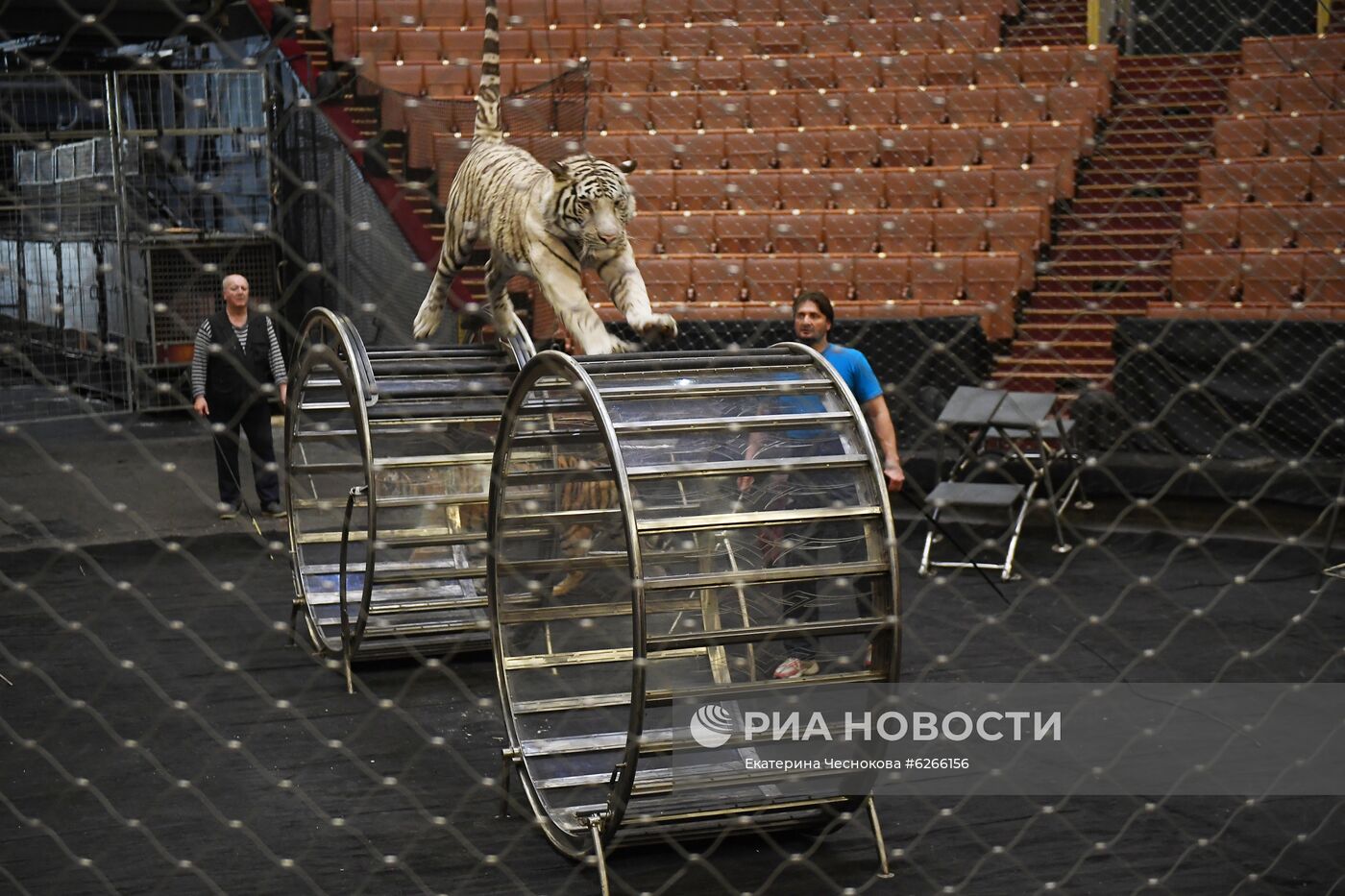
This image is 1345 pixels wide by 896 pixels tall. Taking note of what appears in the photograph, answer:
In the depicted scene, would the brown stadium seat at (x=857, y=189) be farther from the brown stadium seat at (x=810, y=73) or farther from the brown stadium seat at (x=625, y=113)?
the brown stadium seat at (x=625, y=113)

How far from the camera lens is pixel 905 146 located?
23.9 ft

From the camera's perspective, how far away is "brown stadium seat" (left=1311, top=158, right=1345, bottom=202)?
6195mm

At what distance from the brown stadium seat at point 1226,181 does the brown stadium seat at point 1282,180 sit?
1.2 inches

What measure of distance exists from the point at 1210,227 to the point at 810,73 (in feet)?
7.83

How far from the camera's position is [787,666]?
302 centimetres

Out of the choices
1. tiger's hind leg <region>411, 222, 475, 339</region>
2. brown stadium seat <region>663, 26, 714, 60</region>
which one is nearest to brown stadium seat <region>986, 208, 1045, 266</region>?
brown stadium seat <region>663, 26, 714, 60</region>

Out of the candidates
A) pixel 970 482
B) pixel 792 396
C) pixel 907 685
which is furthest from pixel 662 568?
pixel 970 482

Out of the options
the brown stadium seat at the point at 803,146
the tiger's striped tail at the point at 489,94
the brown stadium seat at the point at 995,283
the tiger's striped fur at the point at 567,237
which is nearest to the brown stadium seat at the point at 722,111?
the brown stadium seat at the point at 803,146

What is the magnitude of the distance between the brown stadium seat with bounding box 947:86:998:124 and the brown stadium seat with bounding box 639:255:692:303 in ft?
6.18

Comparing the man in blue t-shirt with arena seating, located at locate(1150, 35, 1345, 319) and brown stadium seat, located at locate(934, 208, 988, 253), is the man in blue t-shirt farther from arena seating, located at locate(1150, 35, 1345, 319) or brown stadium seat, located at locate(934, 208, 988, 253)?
brown stadium seat, located at locate(934, 208, 988, 253)

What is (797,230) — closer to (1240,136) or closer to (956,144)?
(956,144)

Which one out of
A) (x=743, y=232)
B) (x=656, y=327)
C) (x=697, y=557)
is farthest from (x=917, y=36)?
(x=697, y=557)

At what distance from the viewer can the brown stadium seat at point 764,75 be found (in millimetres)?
7828

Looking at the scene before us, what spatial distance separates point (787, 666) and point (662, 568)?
1.12ft
